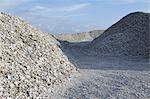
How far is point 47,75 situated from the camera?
1371 cm

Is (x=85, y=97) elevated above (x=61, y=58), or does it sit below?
below

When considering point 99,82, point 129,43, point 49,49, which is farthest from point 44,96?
point 129,43

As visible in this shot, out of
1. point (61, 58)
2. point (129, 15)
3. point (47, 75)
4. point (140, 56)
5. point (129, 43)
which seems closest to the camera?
point (47, 75)

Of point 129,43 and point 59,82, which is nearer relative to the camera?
point 59,82

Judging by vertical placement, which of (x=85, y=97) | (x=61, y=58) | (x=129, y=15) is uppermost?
(x=129, y=15)

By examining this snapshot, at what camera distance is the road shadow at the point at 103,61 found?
61.7 ft

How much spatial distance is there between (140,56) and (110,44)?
4.28m

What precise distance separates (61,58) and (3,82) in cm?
440

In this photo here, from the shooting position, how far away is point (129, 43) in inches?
1080

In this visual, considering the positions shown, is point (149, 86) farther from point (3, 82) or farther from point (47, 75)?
point (3, 82)

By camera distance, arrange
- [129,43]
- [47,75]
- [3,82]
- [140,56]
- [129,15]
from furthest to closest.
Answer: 1. [129,15]
2. [129,43]
3. [140,56]
4. [47,75]
5. [3,82]

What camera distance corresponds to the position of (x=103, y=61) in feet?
71.6

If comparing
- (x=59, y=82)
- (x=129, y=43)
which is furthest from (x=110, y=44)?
(x=59, y=82)

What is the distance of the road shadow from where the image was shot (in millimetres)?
18812
